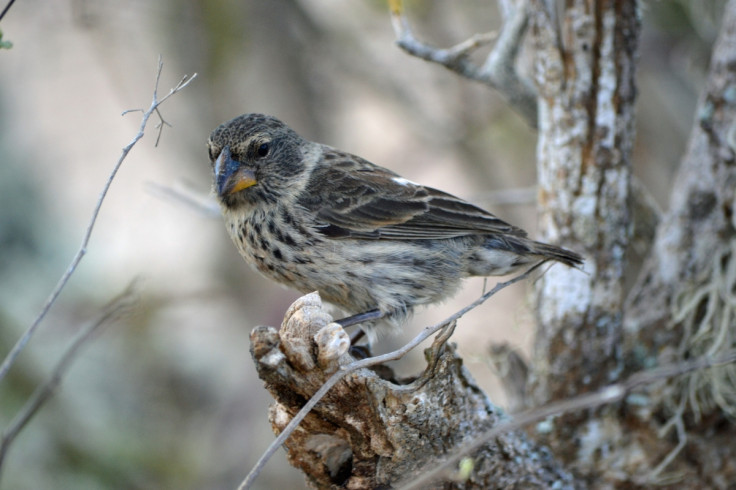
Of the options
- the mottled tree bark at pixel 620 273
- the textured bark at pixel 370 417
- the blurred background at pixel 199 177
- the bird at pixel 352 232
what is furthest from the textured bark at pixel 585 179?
the blurred background at pixel 199 177

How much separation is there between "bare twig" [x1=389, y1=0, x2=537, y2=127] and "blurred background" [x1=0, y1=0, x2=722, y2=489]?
88 cm

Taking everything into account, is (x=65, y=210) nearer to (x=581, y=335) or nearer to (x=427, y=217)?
(x=427, y=217)

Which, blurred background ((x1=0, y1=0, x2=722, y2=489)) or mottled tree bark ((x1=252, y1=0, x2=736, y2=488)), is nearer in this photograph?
mottled tree bark ((x1=252, y1=0, x2=736, y2=488))

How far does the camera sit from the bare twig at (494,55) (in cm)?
344

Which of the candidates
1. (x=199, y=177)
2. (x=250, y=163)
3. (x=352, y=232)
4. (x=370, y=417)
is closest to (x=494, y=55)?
(x=352, y=232)

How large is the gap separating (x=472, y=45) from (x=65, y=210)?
13.5ft

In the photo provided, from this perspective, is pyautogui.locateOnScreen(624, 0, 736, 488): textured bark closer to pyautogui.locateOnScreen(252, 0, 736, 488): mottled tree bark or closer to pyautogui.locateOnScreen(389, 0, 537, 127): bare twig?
pyautogui.locateOnScreen(252, 0, 736, 488): mottled tree bark

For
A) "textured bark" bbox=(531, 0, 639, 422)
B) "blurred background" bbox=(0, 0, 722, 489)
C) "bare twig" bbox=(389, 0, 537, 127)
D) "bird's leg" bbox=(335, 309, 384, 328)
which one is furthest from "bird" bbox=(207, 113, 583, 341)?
"blurred background" bbox=(0, 0, 722, 489)

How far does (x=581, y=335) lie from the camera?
11.0ft

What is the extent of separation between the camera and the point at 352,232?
339 cm

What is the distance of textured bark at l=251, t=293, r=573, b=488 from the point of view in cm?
246

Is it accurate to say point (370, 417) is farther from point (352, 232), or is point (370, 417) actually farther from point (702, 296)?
point (702, 296)

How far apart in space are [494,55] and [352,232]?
1.09m

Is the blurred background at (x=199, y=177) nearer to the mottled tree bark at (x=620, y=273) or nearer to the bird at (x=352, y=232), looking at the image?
the bird at (x=352, y=232)
